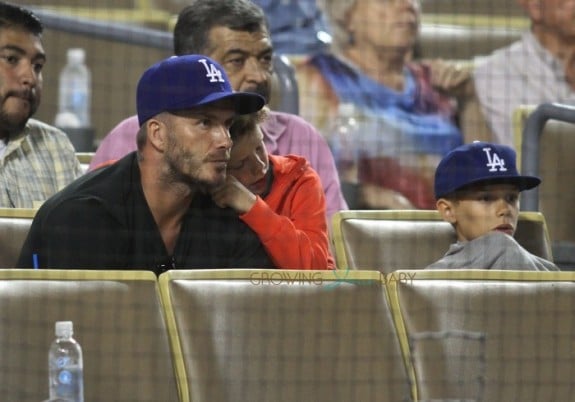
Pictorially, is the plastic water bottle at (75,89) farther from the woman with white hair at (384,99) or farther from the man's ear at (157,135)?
the man's ear at (157,135)

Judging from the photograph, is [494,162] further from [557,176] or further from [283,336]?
[283,336]

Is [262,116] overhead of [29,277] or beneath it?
overhead

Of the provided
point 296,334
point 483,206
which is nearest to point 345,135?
point 483,206

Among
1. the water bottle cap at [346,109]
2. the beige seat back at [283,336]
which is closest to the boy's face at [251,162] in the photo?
the beige seat back at [283,336]

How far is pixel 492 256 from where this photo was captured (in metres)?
4.10

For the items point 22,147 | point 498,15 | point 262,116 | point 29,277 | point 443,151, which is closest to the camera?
point 29,277

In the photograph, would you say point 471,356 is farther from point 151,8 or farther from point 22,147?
point 151,8

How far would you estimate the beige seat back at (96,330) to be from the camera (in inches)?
134

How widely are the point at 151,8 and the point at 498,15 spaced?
6.13 feet

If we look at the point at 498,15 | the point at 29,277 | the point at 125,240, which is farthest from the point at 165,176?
the point at 498,15

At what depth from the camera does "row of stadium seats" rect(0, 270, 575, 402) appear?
342 centimetres

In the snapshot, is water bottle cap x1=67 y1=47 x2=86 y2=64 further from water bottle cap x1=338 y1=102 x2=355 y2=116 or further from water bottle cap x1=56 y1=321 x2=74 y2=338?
water bottle cap x1=56 y1=321 x2=74 y2=338

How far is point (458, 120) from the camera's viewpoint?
6398 millimetres

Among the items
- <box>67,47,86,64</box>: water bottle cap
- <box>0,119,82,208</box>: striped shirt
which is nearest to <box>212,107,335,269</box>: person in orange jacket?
<box>0,119,82,208</box>: striped shirt
